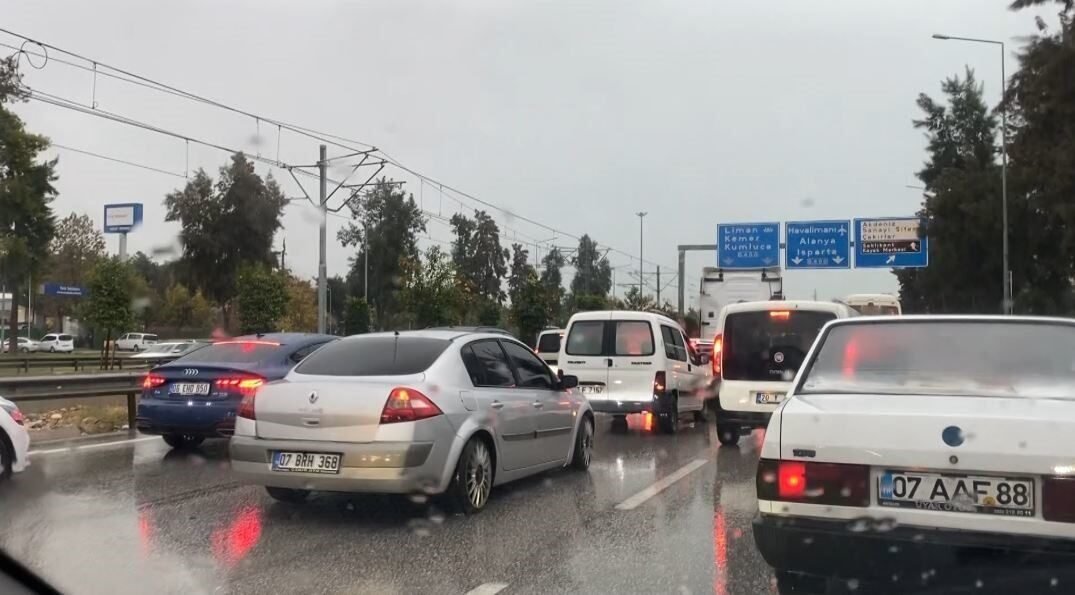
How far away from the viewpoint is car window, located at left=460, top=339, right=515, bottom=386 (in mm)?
7801

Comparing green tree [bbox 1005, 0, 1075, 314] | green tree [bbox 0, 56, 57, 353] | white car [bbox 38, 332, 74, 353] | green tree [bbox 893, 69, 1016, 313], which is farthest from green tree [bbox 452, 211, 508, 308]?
green tree [bbox 1005, 0, 1075, 314]

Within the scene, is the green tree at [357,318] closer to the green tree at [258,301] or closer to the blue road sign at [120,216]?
the green tree at [258,301]

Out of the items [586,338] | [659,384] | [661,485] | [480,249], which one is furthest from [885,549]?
[480,249]

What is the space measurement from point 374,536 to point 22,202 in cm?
5193

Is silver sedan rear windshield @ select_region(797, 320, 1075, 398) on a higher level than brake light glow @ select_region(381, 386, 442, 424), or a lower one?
higher

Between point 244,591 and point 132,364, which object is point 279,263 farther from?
point 244,591

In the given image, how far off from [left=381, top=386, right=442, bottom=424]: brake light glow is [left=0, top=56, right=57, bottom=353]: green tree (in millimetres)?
47283

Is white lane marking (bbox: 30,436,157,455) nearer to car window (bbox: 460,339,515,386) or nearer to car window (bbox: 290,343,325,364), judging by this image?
car window (bbox: 290,343,325,364)

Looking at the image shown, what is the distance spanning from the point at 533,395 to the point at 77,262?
244 ft

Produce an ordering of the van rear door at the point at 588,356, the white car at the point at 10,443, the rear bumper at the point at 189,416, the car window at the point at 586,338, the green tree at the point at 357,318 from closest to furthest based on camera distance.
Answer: the white car at the point at 10,443 → the rear bumper at the point at 189,416 → the van rear door at the point at 588,356 → the car window at the point at 586,338 → the green tree at the point at 357,318

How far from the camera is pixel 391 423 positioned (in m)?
6.83

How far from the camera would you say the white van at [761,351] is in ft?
37.0

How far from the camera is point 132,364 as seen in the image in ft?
126

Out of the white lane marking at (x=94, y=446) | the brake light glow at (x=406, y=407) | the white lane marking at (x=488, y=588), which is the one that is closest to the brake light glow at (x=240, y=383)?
the white lane marking at (x=94, y=446)
